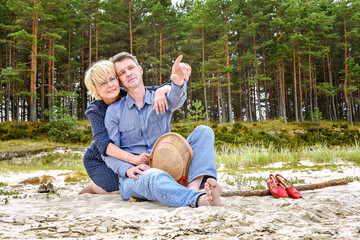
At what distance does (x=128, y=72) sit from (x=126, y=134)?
0.72 m

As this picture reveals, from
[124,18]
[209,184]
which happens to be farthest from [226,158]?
[124,18]

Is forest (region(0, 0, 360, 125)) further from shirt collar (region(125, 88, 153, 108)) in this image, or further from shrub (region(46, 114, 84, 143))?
shirt collar (region(125, 88, 153, 108))

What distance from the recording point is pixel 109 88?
344cm

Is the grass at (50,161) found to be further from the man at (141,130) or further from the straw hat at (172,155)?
the straw hat at (172,155)

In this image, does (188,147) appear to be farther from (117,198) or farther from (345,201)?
(345,201)

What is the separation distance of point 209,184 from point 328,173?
502 centimetres

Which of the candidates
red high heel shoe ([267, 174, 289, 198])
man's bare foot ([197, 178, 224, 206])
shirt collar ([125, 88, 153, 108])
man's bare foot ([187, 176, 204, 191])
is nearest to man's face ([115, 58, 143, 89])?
shirt collar ([125, 88, 153, 108])

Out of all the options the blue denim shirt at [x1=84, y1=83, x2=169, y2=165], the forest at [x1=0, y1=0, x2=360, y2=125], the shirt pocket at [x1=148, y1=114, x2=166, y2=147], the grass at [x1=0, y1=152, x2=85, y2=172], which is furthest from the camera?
the forest at [x1=0, y1=0, x2=360, y2=125]

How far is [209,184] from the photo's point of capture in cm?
253

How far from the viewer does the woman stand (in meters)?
3.23

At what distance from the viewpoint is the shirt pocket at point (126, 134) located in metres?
3.39

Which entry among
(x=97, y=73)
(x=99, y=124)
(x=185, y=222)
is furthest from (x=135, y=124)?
(x=185, y=222)

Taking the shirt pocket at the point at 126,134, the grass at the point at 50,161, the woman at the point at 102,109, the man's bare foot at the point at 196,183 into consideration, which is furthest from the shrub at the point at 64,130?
the man's bare foot at the point at 196,183

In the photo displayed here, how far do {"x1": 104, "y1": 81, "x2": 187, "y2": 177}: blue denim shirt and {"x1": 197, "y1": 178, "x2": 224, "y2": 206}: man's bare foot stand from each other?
1.07 metres
